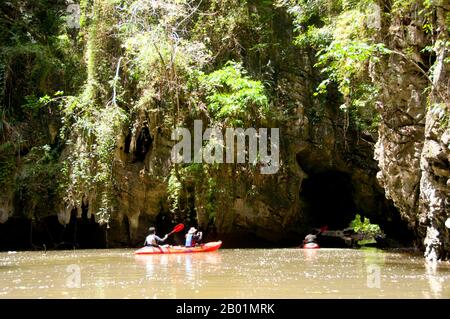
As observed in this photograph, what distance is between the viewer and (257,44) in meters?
16.6

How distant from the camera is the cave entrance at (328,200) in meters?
18.8

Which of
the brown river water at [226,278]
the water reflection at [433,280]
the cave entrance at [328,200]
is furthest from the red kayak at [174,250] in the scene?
the water reflection at [433,280]

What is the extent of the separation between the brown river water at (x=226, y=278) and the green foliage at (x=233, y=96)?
4962mm

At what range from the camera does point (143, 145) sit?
54.2 ft

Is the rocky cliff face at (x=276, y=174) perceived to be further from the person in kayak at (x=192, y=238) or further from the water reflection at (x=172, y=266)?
the water reflection at (x=172, y=266)

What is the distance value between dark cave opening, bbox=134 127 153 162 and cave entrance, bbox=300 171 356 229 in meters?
5.68

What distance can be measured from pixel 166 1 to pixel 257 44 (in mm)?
3030

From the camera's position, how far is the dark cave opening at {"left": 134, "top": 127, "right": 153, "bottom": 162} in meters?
16.3

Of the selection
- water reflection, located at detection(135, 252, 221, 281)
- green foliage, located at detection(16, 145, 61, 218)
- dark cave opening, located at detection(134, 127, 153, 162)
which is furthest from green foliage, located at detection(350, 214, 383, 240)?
green foliage, located at detection(16, 145, 61, 218)

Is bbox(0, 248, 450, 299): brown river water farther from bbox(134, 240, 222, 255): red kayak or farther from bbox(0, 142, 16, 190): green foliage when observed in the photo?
bbox(0, 142, 16, 190): green foliage

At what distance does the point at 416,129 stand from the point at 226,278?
5.58 metres
